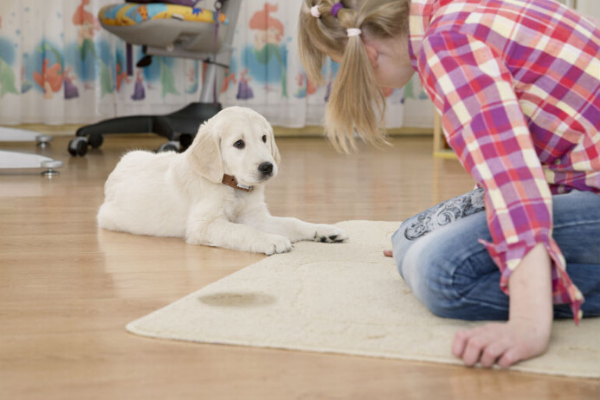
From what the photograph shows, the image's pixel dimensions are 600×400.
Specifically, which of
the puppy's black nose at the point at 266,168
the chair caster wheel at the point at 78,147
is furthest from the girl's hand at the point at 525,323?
the chair caster wheel at the point at 78,147

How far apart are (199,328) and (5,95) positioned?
359 cm

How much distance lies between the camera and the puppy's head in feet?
5.55

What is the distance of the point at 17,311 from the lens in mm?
1158

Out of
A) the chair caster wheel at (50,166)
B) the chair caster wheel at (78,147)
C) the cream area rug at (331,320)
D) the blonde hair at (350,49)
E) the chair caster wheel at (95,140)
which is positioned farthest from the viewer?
the chair caster wheel at (95,140)

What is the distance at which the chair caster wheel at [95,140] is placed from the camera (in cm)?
388

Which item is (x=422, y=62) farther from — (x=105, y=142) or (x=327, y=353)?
(x=105, y=142)

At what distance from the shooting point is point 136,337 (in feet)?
3.36

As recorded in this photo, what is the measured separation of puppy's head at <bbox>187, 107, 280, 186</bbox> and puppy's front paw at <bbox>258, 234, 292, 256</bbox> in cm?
17

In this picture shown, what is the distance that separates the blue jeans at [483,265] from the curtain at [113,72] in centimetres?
332

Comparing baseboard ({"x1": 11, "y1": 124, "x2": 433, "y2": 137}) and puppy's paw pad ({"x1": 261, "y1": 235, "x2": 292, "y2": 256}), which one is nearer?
puppy's paw pad ({"x1": 261, "y1": 235, "x2": 292, "y2": 256})

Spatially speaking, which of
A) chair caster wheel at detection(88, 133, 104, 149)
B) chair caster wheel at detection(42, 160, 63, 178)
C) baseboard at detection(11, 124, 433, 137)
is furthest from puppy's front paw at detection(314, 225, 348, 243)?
baseboard at detection(11, 124, 433, 137)

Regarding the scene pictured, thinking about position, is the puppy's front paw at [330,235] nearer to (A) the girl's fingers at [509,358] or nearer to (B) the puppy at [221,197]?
(B) the puppy at [221,197]

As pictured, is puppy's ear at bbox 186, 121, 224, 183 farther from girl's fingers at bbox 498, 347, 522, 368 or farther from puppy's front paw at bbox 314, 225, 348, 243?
girl's fingers at bbox 498, 347, 522, 368

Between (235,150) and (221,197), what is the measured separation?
0.40 feet
